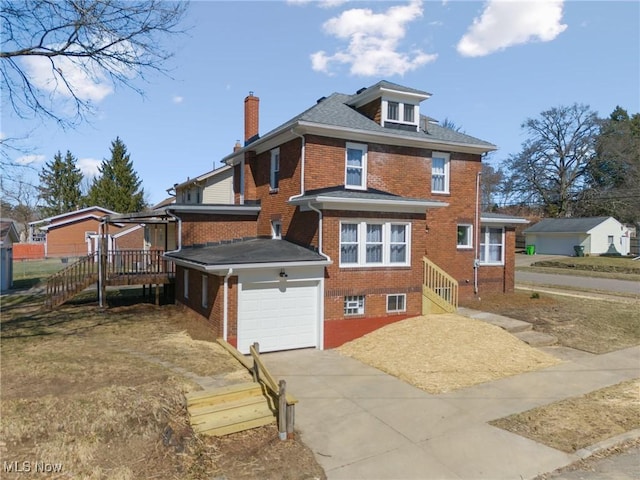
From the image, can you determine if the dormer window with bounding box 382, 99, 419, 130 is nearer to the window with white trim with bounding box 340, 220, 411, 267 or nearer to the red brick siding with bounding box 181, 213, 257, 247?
the window with white trim with bounding box 340, 220, 411, 267

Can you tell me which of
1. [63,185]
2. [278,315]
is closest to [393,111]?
[278,315]

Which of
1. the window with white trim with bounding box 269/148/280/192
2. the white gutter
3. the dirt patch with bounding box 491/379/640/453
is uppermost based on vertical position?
the window with white trim with bounding box 269/148/280/192

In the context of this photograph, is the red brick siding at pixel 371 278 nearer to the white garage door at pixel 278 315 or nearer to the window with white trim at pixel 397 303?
the window with white trim at pixel 397 303

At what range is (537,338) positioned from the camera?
12891 mm

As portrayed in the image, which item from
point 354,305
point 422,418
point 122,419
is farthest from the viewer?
point 354,305

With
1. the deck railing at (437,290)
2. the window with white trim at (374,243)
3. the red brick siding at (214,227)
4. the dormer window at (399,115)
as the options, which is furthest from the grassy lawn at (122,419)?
the dormer window at (399,115)

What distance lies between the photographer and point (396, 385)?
960cm

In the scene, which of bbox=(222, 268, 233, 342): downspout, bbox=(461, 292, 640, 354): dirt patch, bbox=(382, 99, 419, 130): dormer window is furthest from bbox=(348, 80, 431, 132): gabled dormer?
bbox=(222, 268, 233, 342): downspout

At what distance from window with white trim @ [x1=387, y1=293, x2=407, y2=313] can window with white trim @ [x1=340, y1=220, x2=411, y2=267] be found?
3.57 ft

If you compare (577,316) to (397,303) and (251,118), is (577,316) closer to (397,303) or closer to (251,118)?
(397,303)

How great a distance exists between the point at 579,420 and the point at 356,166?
10894 mm

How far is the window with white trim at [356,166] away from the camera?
16047mm

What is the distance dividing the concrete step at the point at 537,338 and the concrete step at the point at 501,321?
0.82 ft

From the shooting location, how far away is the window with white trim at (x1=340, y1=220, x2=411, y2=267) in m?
14.0
